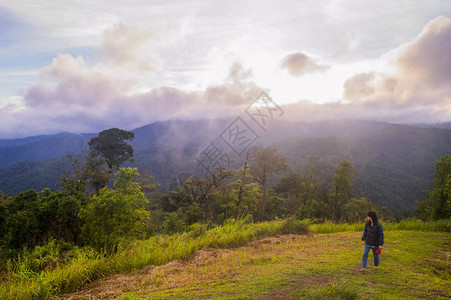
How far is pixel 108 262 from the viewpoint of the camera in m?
5.26

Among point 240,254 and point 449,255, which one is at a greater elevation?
point 240,254

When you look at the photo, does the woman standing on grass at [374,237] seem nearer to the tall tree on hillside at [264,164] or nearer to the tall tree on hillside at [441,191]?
the tall tree on hillside at [264,164]

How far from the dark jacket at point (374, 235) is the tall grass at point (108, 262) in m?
3.64

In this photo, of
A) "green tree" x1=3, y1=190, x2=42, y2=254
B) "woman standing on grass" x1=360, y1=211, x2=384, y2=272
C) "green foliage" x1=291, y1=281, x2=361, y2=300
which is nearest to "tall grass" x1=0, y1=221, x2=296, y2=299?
"green foliage" x1=291, y1=281, x2=361, y2=300

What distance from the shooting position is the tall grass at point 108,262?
4.09 m

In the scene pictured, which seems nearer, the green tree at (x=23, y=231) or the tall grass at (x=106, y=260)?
the tall grass at (x=106, y=260)

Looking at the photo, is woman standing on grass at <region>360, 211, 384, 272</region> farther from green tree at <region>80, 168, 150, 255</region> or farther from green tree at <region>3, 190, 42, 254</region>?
green tree at <region>3, 190, 42, 254</region>

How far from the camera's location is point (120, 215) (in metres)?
11.2

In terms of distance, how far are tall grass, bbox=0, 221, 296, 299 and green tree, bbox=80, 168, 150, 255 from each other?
4607 millimetres

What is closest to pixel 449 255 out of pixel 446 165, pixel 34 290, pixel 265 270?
pixel 265 270

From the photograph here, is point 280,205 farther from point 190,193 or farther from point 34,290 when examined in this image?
point 34,290

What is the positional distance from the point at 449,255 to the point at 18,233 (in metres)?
18.9

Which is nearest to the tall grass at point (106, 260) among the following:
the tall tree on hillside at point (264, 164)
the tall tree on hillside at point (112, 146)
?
the tall tree on hillside at point (264, 164)

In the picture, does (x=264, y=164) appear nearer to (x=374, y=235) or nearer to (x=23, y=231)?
(x=374, y=235)
